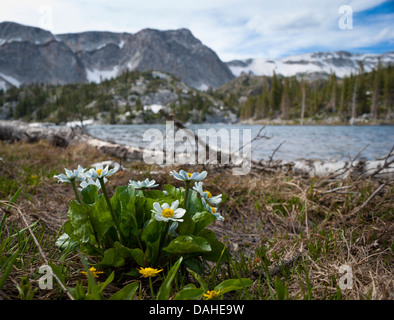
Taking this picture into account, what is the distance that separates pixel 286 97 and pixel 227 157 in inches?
2963

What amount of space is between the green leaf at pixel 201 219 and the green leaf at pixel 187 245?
0.37 feet

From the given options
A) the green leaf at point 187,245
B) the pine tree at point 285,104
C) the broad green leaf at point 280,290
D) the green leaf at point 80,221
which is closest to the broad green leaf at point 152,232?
the green leaf at point 187,245

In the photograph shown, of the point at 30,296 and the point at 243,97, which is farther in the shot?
the point at 243,97

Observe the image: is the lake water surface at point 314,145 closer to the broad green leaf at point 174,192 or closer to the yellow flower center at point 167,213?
the broad green leaf at point 174,192

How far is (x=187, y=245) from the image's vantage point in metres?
1.04

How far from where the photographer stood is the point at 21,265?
115 centimetres

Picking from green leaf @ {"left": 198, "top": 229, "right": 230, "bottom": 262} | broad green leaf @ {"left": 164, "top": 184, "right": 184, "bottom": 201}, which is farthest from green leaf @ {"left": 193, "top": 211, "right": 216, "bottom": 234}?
broad green leaf @ {"left": 164, "top": 184, "right": 184, "bottom": 201}

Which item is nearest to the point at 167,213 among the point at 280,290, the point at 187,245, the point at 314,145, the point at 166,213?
the point at 166,213

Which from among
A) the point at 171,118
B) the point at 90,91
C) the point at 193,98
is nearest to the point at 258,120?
the point at 193,98

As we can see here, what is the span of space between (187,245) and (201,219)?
0.59 ft

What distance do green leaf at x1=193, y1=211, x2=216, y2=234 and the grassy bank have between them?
0.20 metres

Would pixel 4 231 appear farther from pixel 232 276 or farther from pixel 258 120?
pixel 258 120

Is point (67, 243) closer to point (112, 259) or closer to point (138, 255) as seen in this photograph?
point (112, 259)

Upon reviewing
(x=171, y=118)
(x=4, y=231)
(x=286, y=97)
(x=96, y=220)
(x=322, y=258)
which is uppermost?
(x=286, y=97)
